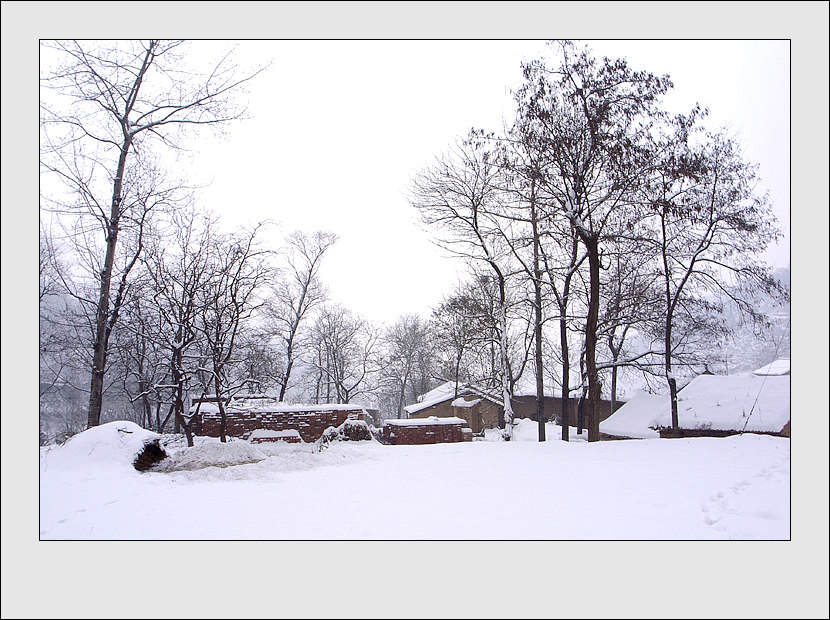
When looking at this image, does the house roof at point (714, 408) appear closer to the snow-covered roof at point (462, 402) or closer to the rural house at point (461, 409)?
the rural house at point (461, 409)

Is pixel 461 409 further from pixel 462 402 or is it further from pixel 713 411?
pixel 713 411

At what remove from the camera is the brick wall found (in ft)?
39.5

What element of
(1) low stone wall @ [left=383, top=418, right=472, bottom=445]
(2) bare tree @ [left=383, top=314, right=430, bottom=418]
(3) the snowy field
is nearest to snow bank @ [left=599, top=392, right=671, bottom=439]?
(1) low stone wall @ [left=383, top=418, right=472, bottom=445]

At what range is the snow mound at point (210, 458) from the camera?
253 inches

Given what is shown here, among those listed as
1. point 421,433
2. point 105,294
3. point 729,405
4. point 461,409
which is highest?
point 105,294

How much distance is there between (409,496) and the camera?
509cm

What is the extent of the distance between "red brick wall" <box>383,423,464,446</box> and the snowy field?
4.96 meters

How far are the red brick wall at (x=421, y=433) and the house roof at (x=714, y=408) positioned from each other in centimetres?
768

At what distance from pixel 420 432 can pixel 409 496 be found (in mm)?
7217

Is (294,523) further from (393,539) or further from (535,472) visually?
(535,472)

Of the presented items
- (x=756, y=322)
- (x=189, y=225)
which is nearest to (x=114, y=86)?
(x=189, y=225)

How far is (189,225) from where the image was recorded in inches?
477

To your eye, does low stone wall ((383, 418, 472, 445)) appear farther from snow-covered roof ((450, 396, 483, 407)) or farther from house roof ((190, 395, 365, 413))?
snow-covered roof ((450, 396, 483, 407))

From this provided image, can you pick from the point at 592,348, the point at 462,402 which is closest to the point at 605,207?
the point at 592,348
